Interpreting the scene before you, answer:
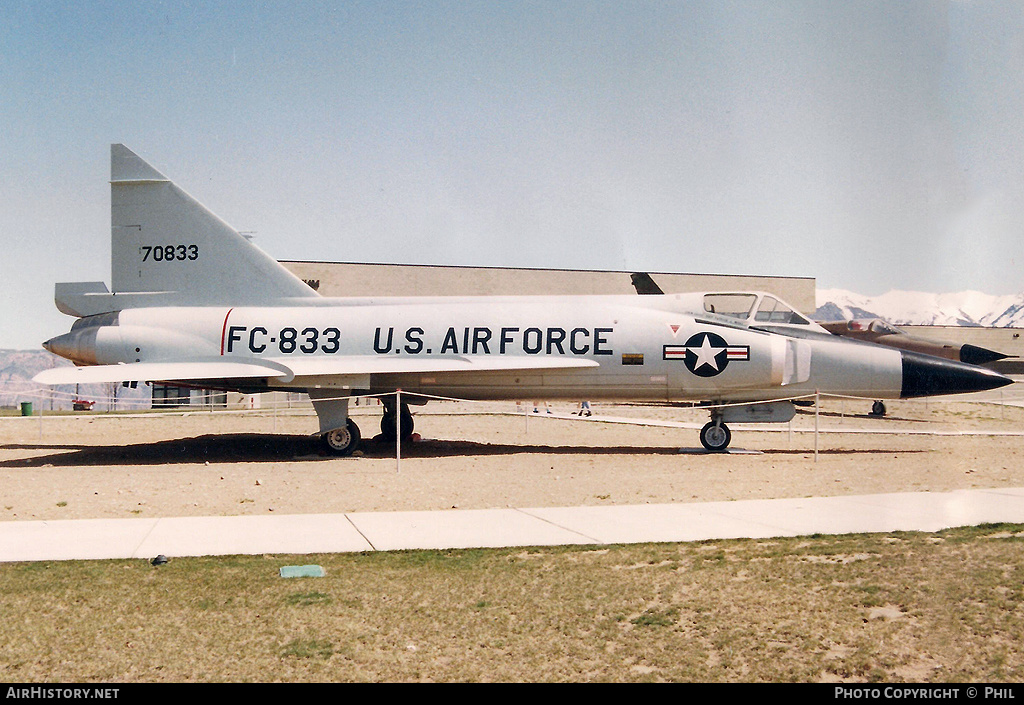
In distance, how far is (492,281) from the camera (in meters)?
46.1

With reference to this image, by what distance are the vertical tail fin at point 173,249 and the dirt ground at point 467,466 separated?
3.42 meters

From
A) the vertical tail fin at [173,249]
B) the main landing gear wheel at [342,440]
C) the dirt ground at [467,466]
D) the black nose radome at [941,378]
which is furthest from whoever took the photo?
the vertical tail fin at [173,249]

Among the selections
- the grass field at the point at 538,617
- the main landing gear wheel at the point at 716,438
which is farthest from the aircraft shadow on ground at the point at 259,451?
the grass field at the point at 538,617

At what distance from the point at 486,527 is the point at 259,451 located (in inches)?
421

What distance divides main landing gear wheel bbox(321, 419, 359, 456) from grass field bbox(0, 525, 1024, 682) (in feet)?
32.7

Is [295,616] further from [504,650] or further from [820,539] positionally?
[820,539]

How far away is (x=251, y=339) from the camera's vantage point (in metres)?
18.4

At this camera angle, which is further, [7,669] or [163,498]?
[163,498]

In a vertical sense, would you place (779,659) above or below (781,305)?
below

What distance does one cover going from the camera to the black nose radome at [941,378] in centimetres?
1702

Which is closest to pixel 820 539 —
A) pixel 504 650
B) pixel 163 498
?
pixel 504 650

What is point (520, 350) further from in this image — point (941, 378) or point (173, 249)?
point (941, 378)

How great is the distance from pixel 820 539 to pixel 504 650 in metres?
4.20

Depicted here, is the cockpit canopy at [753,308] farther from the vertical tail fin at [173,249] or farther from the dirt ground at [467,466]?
the vertical tail fin at [173,249]
